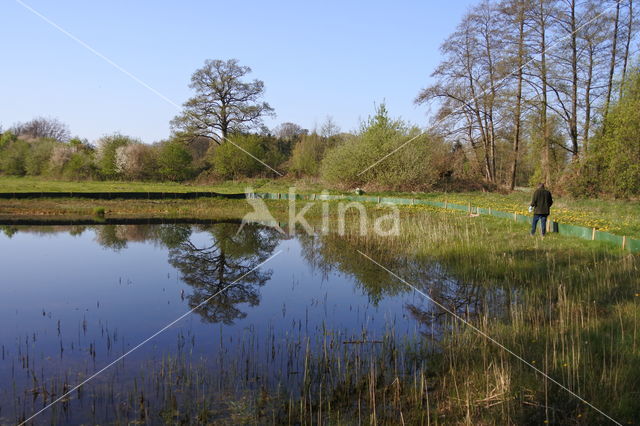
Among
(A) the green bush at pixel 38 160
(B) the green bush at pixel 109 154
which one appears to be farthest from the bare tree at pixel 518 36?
(A) the green bush at pixel 38 160

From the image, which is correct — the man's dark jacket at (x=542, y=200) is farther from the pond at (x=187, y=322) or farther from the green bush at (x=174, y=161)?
the green bush at (x=174, y=161)

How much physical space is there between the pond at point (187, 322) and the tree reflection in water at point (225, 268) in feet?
0.17

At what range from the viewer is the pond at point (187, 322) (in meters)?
5.42

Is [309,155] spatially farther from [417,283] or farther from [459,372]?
[459,372]

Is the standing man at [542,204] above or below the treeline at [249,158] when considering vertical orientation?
below

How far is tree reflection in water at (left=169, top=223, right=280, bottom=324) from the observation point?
30.2 ft

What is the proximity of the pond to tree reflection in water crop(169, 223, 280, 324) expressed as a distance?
2.0 inches

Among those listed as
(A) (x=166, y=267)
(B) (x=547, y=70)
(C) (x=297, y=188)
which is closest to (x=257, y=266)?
(A) (x=166, y=267)

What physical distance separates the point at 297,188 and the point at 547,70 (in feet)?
57.1

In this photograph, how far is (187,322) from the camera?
8.06 metres

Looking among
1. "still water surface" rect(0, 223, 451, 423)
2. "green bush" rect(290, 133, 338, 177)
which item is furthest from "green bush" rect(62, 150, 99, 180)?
"still water surface" rect(0, 223, 451, 423)

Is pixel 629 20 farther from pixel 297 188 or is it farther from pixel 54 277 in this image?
pixel 54 277

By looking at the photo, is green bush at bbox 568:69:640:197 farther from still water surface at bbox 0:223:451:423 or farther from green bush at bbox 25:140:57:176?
green bush at bbox 25:140:57:176

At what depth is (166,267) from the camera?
1282 cm
